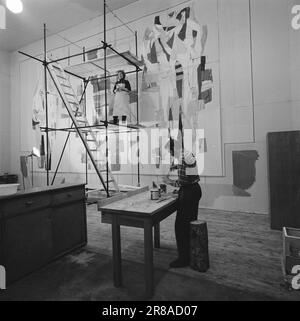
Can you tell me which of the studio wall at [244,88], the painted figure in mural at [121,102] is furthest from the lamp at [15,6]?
the painted figure in mural at [121,102]

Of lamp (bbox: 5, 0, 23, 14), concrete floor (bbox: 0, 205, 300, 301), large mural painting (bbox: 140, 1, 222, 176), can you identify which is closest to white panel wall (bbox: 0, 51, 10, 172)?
lamp (bbox: 5, 0, 23, 14)

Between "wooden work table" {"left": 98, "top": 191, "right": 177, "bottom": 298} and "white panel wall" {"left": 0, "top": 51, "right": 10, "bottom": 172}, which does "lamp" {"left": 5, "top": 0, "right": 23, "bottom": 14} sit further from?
"wooden work table" {"left": 98, "top": 191, "right": 177, "bottom": 298}

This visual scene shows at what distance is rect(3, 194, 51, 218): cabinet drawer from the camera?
195 centimetres

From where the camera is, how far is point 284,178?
321 cm

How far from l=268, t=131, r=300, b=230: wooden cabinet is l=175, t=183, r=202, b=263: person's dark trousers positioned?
170cm

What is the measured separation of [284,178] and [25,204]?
132 inches

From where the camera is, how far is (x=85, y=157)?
5875 millimetres

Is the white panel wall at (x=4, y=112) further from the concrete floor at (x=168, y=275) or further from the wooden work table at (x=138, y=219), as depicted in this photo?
the wooden work table at (x=138, y=219)

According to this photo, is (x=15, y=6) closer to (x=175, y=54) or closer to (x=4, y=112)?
(x=4, y=112)

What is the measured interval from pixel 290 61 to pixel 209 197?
278 cm

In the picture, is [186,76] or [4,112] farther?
[4,112]

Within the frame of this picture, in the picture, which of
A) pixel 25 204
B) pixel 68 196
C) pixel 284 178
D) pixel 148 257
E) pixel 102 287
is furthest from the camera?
pixel 284 178

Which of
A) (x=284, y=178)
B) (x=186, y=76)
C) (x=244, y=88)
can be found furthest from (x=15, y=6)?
(x=284, y=178)
